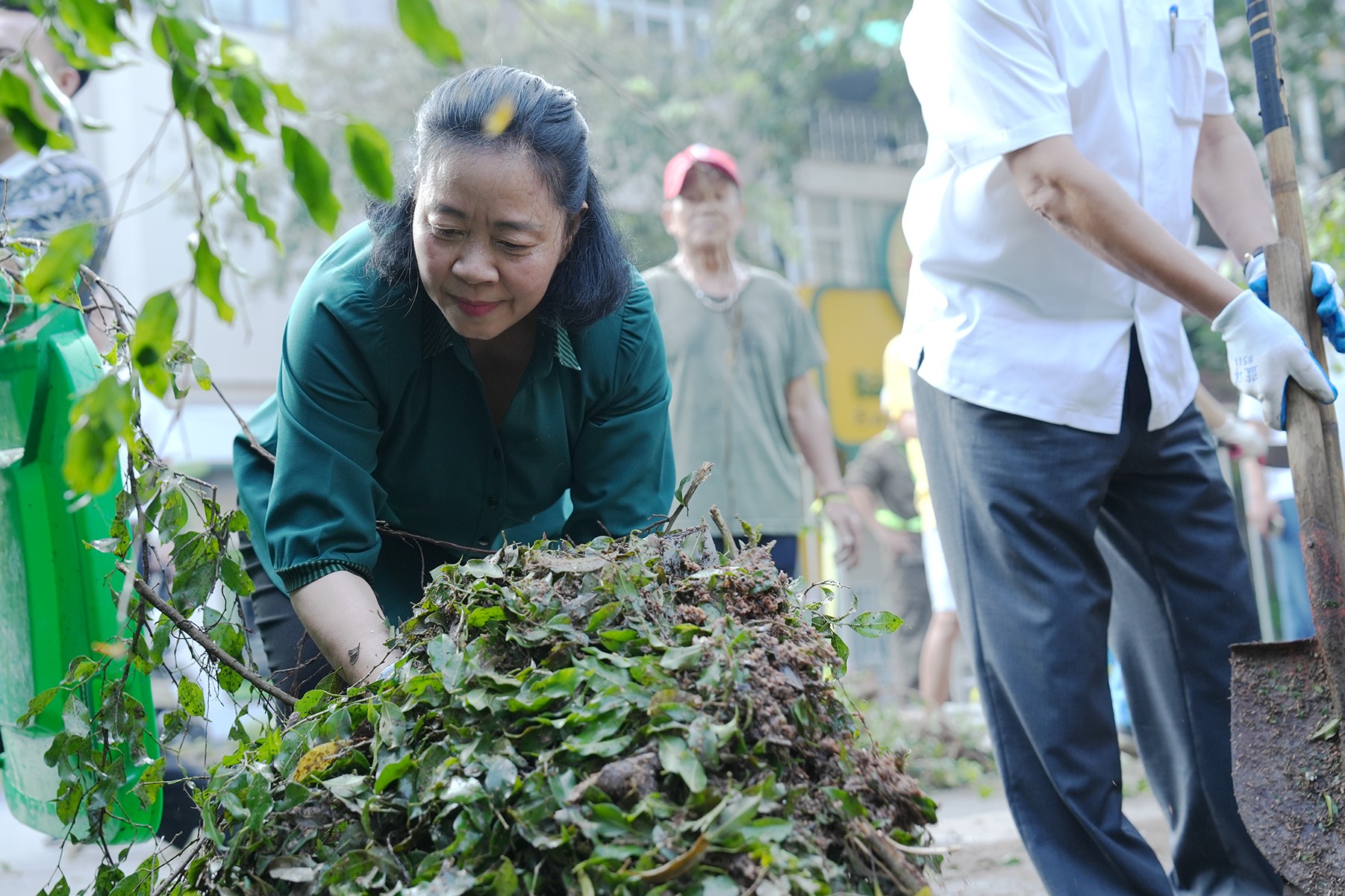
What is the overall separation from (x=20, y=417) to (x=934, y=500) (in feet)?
6.15

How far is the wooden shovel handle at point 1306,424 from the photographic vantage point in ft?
7.71

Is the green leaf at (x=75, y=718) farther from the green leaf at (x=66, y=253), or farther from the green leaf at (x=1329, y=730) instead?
the green leaf at (x=1329, y=730)

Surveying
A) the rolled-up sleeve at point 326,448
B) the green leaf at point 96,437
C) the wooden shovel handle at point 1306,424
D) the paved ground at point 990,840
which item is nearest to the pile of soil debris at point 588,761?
the rolled-up sleeve at point 326,448

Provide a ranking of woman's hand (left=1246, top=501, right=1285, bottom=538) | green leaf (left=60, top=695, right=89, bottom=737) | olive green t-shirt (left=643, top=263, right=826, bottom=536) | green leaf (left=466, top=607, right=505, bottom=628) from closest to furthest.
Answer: green leaf (left=466, top=607, right=505, bottom=628) < green leaf (left=60, top=695, right=89, bottom=737) < olive green t-shirt (left=643, top=263, right=826, bottom=536) < woman's hand (left=1246, top=501, right=1285, bottom=538)

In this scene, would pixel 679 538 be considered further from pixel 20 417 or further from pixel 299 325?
pixel 20 417

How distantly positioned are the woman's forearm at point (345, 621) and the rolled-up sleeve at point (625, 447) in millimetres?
498

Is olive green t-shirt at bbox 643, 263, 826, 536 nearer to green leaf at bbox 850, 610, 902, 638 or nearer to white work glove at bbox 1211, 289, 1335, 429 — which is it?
white work glove at bbox 1211, 289, 1335, 429

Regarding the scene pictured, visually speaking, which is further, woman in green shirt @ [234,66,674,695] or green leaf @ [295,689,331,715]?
woman in green shirt @ [234,66,674,695]

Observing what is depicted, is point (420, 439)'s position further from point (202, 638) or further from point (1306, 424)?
point (1306, 424)

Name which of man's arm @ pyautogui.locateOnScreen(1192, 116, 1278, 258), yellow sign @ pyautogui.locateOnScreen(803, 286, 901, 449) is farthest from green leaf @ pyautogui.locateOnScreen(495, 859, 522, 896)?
yellow sign @ pyautogui.locateOnScreen(803, 286, 901, 449)

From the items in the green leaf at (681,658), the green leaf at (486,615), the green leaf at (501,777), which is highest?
the green leaf at (486,615)

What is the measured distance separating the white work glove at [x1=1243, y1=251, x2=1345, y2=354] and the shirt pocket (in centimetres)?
35

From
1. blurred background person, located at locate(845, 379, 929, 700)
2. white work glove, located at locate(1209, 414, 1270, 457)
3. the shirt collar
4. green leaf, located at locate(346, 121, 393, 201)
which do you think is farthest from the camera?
blurred background person, located at locate(845, 379, 929, 700)

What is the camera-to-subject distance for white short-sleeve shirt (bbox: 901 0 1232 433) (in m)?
2.43
